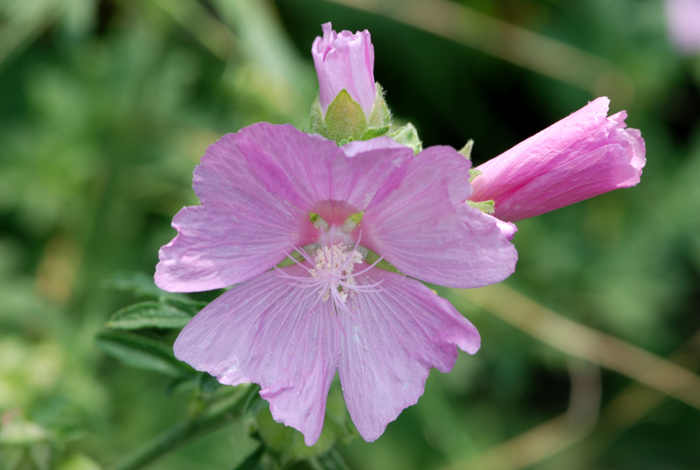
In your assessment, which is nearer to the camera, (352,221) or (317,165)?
(317,165)

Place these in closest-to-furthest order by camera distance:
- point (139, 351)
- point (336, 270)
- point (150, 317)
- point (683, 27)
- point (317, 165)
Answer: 1. point (317, 165)
2. point (336, 270)
3. point (150, 317)
4. point (139, 351)
5. point (683, 27)

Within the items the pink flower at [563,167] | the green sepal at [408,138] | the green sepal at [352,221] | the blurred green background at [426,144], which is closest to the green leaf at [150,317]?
the green sepal at [352,221]

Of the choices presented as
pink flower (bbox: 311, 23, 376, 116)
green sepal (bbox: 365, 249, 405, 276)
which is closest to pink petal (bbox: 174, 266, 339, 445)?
green sepal (bbox: 365, 249, 405, 276)

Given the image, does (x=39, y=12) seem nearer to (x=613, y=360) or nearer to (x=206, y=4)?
(x=206, y=4)

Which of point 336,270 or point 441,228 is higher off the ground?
point 441,228

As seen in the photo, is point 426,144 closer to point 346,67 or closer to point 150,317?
point 346,67

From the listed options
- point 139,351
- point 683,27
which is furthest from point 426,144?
point 139,351

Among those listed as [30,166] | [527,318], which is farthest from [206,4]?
[527,318]
